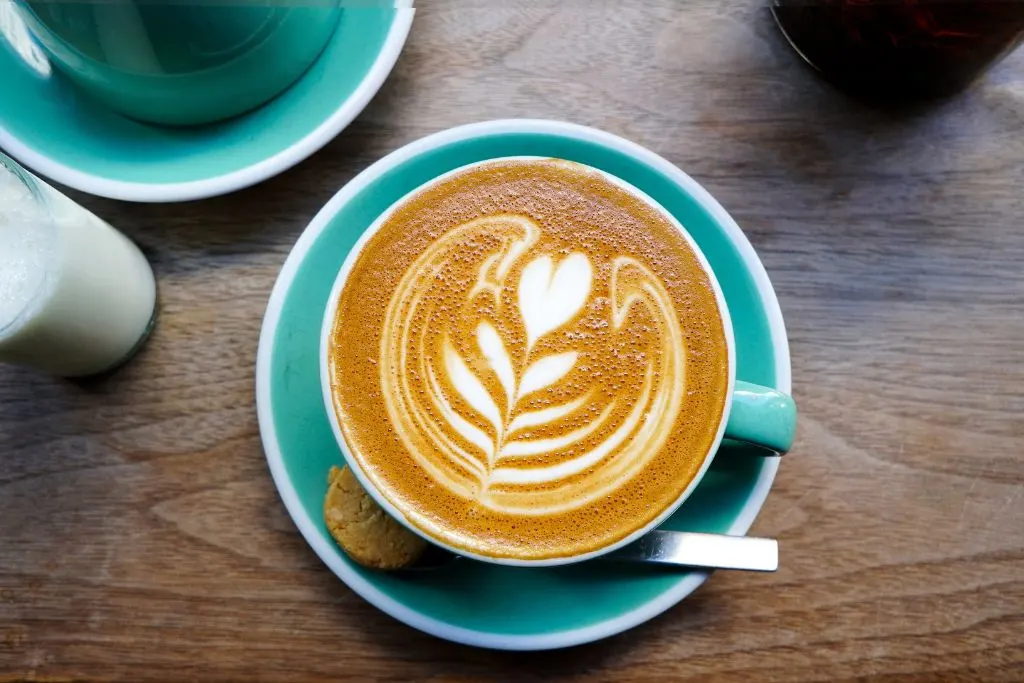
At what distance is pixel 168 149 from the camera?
1051 millimetres

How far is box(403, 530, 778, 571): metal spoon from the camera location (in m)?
0.97

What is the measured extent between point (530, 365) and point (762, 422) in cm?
26

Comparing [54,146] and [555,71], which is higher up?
[54,146]

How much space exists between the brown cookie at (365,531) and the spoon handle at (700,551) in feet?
0.82

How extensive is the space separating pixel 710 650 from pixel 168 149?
3.17 feet

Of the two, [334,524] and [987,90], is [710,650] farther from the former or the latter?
[987,90]

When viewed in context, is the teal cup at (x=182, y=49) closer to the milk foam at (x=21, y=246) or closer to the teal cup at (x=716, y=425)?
the milk foam at (x=21, y=246)

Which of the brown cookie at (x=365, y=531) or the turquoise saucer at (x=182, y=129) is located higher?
the turquoise saucer at (x=182, y=129)

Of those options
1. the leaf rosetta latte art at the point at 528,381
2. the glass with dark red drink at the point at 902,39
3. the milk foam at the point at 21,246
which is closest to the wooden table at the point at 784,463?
the glass with dark red drink at the point at 902,39

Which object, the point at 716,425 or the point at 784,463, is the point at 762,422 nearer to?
the point at 716,425

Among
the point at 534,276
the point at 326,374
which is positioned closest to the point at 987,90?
the point at 534,276

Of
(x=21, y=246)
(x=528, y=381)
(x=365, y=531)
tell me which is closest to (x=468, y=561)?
(x=365, y=531)

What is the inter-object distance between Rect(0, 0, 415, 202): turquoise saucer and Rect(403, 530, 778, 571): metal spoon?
629mm

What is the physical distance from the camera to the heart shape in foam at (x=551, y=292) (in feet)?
2.99
